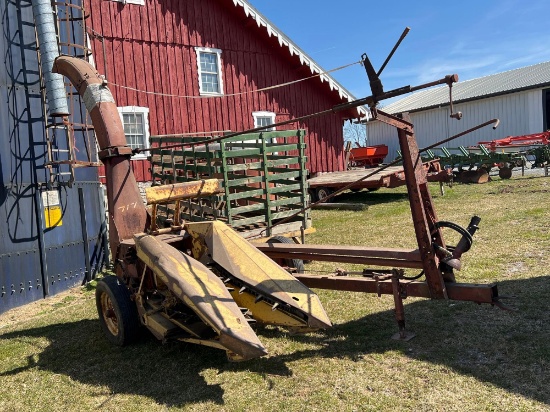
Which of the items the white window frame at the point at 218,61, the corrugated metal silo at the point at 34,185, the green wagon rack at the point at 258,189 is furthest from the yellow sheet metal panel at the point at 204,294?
the white window frame at the point at 218,61

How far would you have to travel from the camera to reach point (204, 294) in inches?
164

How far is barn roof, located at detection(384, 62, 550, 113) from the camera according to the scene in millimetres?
27578

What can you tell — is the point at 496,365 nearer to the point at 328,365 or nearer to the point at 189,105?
the point at 328,365

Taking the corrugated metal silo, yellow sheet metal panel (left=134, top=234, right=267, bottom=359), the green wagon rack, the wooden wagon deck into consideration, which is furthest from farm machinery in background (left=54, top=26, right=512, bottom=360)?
the wooden wagon deck

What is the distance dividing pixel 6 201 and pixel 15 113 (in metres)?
1.37

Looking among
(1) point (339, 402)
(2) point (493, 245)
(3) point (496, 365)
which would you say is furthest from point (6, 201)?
(2) point (493, 245)

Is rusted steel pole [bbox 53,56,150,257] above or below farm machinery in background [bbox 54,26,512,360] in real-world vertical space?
above

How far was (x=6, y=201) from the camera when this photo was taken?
741cm

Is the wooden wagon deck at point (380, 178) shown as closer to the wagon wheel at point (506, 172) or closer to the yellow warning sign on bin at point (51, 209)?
the wagon wheel at point (506, 172)

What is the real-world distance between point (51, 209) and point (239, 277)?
15.9 ft

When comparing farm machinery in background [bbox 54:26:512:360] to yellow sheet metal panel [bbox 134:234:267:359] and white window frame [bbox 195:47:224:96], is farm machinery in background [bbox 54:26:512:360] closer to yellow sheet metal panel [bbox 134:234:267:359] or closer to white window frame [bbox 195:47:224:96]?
yellow sheet metal panel [bbox 134:234:267:359]

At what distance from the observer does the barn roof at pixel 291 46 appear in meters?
15.8

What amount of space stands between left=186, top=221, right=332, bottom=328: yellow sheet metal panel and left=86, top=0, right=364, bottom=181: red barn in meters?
8.59

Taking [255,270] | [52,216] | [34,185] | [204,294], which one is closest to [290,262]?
[255,270]
